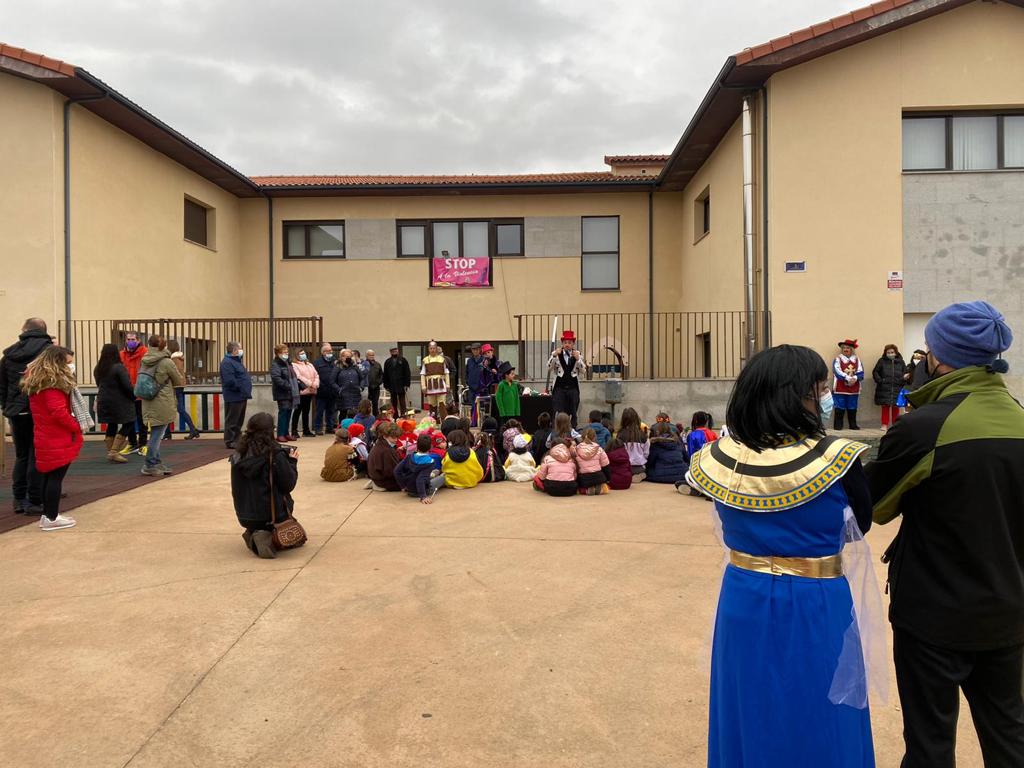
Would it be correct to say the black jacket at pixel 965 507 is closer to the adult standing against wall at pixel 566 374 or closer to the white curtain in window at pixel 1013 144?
the adult standing against wall at pixel 566 374

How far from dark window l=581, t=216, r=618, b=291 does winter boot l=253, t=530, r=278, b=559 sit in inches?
601

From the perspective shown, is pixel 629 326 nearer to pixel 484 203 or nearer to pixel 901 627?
pixel 484 203

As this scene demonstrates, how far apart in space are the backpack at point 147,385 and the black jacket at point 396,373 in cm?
578

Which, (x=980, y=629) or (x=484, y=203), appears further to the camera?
(x=484, y=203)

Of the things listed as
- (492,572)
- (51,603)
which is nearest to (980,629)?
(492,572)

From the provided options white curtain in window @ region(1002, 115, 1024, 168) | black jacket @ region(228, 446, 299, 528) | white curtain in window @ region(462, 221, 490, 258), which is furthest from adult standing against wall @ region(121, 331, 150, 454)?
white curtain in window @ region(1002, 115, 1024, 168)

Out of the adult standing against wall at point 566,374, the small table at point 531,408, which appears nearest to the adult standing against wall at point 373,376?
the small table at point 531,408

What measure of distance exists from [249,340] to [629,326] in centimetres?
976

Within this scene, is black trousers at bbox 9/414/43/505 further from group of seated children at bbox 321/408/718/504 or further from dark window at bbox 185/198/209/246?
dark window at bbox 185/198/209/246

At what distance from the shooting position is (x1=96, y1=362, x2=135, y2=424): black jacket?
9.55m

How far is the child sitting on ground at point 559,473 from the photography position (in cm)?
842

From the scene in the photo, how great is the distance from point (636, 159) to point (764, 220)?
9.72 meters

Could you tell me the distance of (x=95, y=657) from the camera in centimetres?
380

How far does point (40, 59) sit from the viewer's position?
12461mm
